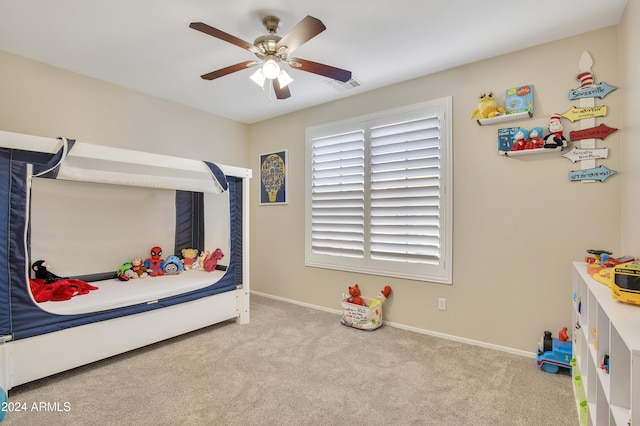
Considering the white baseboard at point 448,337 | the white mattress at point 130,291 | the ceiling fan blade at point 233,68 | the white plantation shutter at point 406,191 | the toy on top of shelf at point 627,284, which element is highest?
the ceiling fan blade at point 233,68

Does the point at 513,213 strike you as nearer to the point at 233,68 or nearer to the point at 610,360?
the point at 610,360

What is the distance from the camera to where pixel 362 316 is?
124 inches

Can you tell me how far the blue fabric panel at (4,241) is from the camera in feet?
6.52

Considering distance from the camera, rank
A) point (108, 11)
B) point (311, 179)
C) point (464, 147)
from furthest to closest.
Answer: point (311, 179) < point (464, 147) < point (108, 11)

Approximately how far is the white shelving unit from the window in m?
1.29

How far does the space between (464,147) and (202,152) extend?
3078 millimetres

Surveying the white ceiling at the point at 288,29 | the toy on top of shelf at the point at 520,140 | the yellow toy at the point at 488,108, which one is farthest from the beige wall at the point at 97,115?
the toy on top of shelf at the point at 520,140

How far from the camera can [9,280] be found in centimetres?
203

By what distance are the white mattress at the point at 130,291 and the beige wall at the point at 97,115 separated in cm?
143

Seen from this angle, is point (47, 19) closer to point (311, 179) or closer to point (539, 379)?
point (311, 179)

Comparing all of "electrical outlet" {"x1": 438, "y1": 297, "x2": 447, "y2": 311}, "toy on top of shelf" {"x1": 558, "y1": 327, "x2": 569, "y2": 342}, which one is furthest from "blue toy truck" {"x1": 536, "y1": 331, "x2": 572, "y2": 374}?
"electrical outlet" {"x1": 438, "y1": 297, "x2": 447, "y2": 311}

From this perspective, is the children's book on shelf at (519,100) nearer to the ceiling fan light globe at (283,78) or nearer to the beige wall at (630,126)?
the beige wall at (630,126)

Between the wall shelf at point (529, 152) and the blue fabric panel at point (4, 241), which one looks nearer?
the blue fabric panel at point (4, 241)

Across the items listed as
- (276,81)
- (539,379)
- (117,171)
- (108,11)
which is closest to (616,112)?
(539,379)
